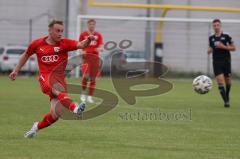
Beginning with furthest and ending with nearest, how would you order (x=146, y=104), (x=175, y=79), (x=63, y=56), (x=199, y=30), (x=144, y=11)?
(x=144, y=11), (x=199, y=30), (x=175, y=79), (x=146, y=104), (x=63, y=56)

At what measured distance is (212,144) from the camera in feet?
32.7

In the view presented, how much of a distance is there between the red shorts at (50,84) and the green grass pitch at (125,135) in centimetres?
70

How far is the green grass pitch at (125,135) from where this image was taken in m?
8.89

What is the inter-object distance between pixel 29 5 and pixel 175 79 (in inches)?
493

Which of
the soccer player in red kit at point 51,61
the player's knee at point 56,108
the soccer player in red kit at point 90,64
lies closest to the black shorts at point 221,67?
the soccer player in red kit at point 90,64

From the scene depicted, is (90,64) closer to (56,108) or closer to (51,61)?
(51,61)

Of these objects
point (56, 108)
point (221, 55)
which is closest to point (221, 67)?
point (221, 55)

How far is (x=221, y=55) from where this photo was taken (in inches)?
655

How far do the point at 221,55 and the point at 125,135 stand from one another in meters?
6.48

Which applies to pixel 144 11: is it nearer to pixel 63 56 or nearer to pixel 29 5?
pixel 29 5

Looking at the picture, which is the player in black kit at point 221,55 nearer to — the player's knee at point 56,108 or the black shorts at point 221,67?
the black shorts at point 221,67

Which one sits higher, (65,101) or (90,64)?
(65,101)

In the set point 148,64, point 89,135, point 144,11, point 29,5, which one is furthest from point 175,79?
point 89,135

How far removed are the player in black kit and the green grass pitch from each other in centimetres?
54
